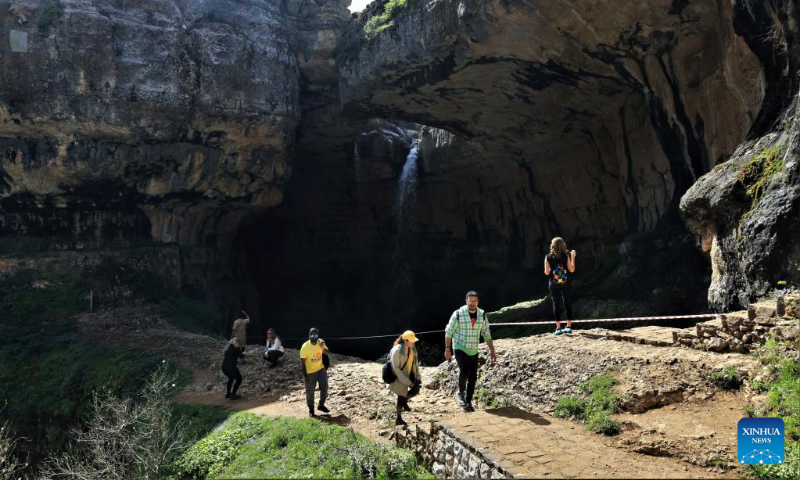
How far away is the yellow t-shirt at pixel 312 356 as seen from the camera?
9.20m

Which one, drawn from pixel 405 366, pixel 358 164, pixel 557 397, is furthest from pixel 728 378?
pixel 358 164

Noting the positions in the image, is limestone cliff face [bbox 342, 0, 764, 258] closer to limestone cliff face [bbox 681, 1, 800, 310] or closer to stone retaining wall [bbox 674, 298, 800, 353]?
limestone cliff face [bbox 681, 1, 800, 310]

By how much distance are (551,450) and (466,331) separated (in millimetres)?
2053

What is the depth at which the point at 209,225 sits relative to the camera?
2814cm

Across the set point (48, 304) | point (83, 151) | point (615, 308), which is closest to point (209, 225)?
point (83, 151)

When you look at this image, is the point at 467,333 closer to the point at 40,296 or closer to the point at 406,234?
the point at 40,296

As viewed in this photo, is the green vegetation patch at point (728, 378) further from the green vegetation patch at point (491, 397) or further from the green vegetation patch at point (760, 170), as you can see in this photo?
the green vegetation patch at point (760, 170)

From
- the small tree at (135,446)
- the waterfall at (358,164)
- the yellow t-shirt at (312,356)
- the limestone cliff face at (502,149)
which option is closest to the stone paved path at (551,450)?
the yellow t-shirt at (312,356)

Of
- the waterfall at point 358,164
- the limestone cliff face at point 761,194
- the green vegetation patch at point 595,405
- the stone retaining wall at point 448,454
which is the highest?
the waterfall at point 358,164

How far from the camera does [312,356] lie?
Result: 9.27 meters

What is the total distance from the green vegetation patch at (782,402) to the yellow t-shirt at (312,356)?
6609 millimetres

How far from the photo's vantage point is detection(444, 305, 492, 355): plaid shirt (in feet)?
23.6

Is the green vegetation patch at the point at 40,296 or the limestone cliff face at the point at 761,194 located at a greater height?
the limestone cliff face at the point at 761,194

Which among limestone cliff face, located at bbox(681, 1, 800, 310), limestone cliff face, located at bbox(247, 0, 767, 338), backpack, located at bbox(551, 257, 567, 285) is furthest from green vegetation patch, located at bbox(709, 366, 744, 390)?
limestone cliff face, located at bbox(247, 0, 767, 338)
